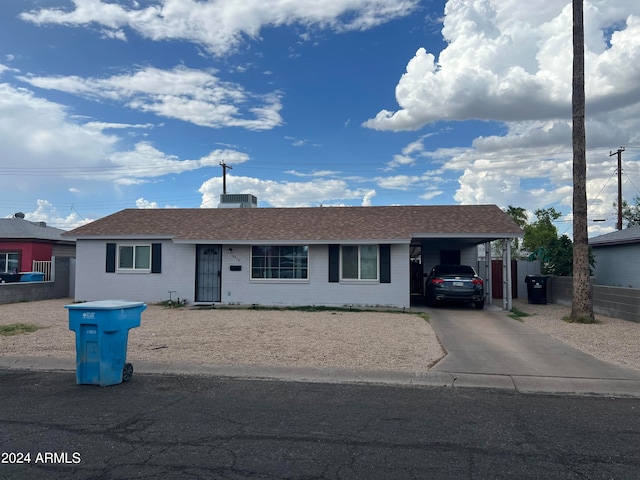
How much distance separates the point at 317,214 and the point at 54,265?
37.4ft

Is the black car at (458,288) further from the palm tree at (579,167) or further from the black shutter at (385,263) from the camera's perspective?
the palm tree at (579,167)

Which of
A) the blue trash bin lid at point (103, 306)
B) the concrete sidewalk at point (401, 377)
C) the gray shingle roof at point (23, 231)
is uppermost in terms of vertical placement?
the gray shingle roof at point (23, 231)

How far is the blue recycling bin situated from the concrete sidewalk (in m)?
0.90

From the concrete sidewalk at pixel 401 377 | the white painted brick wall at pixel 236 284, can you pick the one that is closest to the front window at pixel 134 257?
the white painted brick wall at pixel 236 284

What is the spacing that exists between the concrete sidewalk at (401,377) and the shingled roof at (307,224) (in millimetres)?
9359

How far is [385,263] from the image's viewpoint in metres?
17.4

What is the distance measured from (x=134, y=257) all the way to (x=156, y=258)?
3.26 ft

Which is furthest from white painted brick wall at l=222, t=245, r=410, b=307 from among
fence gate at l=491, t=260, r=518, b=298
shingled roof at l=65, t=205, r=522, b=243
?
fence gate at l=491, t=260, r=518, b=298

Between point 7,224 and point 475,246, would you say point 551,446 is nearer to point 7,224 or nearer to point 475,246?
point 475,246

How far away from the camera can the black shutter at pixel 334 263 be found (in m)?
17.6

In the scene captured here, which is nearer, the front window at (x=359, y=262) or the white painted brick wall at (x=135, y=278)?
the front window at (x=359, y=262)

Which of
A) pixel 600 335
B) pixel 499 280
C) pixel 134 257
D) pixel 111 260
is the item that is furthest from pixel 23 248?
pixel 600 335

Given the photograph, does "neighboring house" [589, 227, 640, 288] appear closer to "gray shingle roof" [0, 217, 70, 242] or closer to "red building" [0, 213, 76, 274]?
"gray shingle roof" [0, 217, 70, 242]

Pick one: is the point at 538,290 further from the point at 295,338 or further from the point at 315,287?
the point at 295,338
